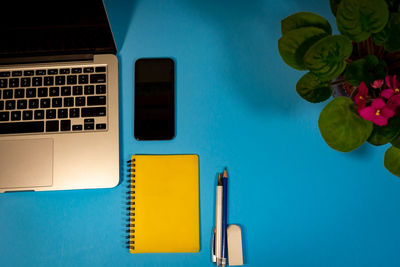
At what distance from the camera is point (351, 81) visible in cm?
46

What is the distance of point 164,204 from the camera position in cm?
63

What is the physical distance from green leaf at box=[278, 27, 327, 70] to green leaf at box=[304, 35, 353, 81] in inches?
1.1

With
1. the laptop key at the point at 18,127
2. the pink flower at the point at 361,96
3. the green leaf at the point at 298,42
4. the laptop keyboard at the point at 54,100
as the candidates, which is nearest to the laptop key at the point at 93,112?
the laptop keyboard at the point at 54,100

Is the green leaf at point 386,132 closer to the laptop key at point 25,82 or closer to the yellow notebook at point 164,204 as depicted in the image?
the yellow notebook at point 164,204

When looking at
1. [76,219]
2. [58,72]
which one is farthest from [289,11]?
[76,219]

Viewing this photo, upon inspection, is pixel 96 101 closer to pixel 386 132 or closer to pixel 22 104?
pixel 22 104

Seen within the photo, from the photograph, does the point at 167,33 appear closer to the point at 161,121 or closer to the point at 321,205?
the point at 161,121

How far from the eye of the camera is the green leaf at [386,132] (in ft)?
1.41

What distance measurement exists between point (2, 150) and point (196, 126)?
0.45m

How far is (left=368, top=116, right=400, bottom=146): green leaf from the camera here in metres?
0.43

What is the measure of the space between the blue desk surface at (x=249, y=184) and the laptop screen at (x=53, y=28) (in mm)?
73

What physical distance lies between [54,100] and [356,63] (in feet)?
2.04

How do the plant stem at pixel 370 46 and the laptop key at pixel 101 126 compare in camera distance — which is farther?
the laptop key at pixel 101 126

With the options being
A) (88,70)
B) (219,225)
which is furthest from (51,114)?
(219,225)
